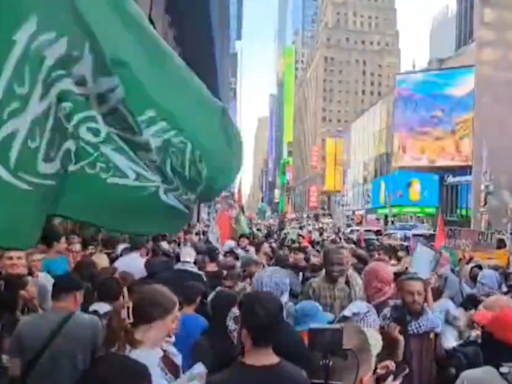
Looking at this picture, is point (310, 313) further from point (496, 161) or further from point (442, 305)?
point (496, 161)

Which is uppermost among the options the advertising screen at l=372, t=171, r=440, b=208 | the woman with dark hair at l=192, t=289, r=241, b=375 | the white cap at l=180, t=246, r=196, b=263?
the advertising screen at l=372, t=171, r=440, b=208

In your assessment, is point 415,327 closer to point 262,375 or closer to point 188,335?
point 188,335

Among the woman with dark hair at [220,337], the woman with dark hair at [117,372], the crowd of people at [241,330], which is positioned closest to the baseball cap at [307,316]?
the crowd of people at [241,330]

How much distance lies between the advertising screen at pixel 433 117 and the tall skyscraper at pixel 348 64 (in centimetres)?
7512

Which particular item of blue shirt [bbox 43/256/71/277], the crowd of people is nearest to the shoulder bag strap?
the crowd of people

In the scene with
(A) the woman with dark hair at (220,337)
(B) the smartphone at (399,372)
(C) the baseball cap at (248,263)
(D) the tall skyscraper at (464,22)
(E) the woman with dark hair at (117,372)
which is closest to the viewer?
(E) the woman with dark hair at (117,372)

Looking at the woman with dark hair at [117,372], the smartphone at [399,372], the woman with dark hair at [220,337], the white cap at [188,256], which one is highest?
the white cap at [188,256]

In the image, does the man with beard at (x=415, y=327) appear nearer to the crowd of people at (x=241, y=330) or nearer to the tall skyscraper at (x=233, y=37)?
the crowd of people at (x=241, y=330)

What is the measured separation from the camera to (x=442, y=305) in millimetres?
6996

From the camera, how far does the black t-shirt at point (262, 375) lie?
12.0 ft

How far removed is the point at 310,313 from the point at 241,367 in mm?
1691

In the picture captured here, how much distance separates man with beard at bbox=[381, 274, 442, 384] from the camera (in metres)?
5.82

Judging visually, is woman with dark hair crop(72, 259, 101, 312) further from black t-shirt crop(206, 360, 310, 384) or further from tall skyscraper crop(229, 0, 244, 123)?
tall skyscraper crop(229, 0, 244, 123)

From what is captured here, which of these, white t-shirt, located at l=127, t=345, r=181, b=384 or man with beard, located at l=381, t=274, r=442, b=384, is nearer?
white t-shirt, located at l=127, t=345, r=181, b=384
